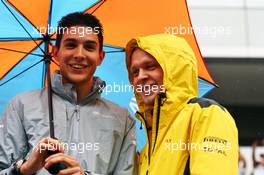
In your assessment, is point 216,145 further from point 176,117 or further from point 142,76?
point 142,76

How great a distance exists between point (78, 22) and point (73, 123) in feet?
1.75

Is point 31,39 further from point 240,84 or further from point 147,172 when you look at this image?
point 240,84

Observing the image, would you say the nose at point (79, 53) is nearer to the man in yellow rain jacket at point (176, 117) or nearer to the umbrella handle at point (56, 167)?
the man in yellow rain jacket at point (176, 117)

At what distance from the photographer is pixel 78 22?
2.53 m

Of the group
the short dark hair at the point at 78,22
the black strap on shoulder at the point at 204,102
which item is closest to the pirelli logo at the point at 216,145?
the black strap on shoulder at the point at 204,102

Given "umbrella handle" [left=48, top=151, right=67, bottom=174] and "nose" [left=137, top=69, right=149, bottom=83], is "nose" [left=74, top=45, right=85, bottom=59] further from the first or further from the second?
"umbrella handle" [left=48, top=151, right=67, bottom=174]

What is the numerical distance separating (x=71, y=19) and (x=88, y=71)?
30cm

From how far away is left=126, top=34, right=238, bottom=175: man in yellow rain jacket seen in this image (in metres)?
1.97

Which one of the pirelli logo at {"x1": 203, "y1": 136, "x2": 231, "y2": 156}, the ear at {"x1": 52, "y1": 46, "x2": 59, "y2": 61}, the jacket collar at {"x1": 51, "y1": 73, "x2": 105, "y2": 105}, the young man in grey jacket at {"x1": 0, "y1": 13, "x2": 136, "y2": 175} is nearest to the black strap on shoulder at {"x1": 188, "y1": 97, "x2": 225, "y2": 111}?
the pirelli logo at {"x1": 203, "y1": 136, "x2": 231, "y2": 156}

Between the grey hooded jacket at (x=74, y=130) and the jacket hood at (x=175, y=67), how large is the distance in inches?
13.3

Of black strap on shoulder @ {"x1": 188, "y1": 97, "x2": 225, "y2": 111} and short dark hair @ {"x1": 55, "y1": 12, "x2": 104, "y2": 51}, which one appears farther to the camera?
short dark hair @ {"x1": 55, "y1": 12, "x2": 104, "y2": 51}

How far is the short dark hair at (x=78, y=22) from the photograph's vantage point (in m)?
2.52

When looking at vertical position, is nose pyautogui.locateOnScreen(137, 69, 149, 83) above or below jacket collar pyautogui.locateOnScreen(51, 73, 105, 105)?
above

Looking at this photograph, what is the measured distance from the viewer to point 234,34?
21.7 feet
